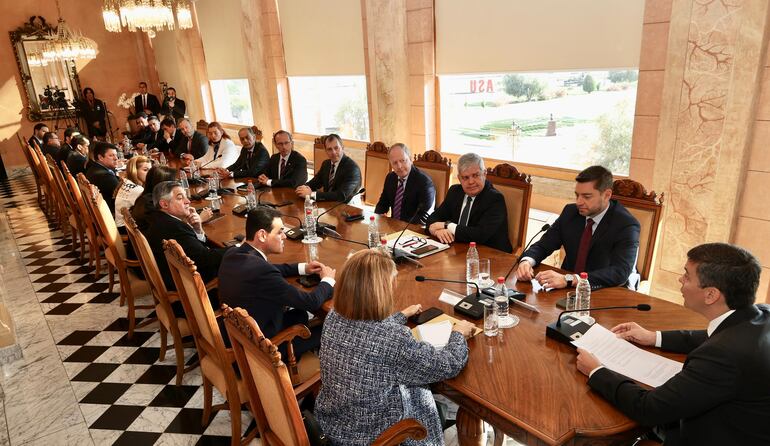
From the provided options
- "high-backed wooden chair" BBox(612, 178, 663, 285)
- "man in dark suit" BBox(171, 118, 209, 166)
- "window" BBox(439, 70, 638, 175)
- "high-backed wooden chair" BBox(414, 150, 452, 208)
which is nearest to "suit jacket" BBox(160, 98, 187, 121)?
"man in dark suit" BBox(171, 118, 209, 166)

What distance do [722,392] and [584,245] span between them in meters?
1.37

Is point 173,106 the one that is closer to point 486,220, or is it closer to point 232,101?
point 232,101

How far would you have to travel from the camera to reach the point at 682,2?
3.32 meters

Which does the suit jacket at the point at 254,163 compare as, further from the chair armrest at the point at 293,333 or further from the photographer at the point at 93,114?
the photographer at the point at 93,114

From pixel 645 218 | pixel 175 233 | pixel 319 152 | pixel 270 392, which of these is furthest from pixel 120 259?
pixel 645 218

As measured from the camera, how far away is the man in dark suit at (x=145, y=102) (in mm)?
11602

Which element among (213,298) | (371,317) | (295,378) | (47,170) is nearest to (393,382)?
(371,317)

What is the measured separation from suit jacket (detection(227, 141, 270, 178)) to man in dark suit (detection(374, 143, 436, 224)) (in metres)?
2.10

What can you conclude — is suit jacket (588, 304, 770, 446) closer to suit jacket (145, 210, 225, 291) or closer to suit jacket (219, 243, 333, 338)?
suit jacket (219, 243, 333, 338)

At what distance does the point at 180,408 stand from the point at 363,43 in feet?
16.3

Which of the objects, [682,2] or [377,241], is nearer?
[377,241]

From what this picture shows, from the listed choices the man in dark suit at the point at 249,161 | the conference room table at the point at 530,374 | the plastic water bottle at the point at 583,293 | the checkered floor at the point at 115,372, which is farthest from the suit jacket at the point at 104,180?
the plastic water bottle at the point at 583,293

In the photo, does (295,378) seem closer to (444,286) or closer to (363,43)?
(444,286)

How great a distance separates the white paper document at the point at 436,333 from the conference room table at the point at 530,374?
11cm
